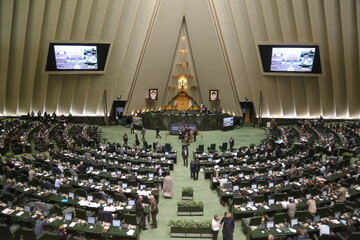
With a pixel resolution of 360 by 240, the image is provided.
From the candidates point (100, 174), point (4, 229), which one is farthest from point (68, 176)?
point (4, 229)

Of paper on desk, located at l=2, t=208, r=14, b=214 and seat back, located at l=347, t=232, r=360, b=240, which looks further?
paper on desk, located at l=2, t=208, r=14, b=214

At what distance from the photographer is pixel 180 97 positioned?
41.2 meters

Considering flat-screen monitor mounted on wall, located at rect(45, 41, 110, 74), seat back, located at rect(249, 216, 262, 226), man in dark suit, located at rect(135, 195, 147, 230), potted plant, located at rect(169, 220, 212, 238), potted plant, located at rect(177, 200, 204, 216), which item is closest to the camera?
seat back, located at rect(249, 216, 262, 226)

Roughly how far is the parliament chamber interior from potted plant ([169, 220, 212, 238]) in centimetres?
217

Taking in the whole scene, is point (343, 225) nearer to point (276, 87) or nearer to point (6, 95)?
point (276, 87)

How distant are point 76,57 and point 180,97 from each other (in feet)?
47.5

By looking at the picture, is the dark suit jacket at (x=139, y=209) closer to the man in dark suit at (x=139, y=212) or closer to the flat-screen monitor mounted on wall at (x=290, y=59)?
the man in dark suit at (x=139, y=212)

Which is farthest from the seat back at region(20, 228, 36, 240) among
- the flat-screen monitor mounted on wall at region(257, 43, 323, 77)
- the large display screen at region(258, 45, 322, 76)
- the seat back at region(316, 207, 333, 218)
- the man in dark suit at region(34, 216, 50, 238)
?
the large display screen at region(258, 45, 322, 76)

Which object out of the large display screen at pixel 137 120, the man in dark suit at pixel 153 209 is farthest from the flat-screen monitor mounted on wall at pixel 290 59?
the man in dark suit at pixel 153 209

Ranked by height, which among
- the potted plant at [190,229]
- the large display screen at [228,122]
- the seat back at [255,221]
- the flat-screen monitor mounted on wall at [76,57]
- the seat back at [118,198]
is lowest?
the potted plant at [190,229]

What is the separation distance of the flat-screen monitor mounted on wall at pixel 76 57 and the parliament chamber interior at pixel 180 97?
10cm

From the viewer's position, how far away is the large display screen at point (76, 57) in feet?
102

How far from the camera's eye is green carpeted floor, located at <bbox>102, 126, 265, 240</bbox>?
11320 millimetres

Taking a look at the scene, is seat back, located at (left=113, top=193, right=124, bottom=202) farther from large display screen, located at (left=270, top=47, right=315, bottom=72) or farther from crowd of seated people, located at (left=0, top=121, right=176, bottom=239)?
large display screen, located at (left=270, top=47, right=315, bottom=72)
